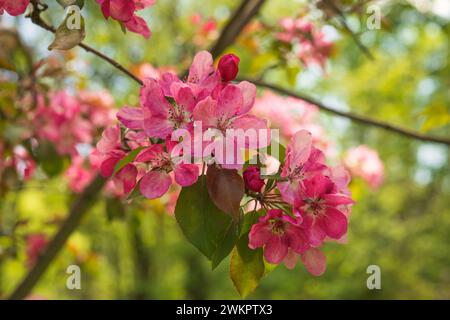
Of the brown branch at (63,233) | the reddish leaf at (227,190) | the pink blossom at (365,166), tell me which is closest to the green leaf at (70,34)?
the reddish leaf at (227,190)

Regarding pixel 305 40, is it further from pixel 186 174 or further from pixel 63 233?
pixel 186 174

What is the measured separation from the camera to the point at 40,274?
5.16ft

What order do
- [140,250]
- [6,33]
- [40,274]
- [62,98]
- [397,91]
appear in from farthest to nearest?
[140,250]
[397,91]
[62,98]
[6,33]
[40,274]

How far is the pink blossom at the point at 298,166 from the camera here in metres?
0.66

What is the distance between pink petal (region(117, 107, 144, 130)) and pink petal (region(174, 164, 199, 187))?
89 mm

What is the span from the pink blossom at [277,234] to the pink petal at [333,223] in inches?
1.2

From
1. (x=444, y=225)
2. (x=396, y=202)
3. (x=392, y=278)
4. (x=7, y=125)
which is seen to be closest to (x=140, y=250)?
(x=392, y=278)

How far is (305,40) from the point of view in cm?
166

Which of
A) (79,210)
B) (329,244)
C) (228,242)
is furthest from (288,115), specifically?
(329,244)

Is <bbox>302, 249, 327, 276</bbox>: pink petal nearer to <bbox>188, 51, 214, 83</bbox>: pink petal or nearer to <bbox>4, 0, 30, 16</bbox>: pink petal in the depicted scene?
<bbox>188, 51, 214, 83</bbox>: pink petal

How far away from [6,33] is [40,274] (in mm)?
743

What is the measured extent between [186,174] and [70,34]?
0.84ft
